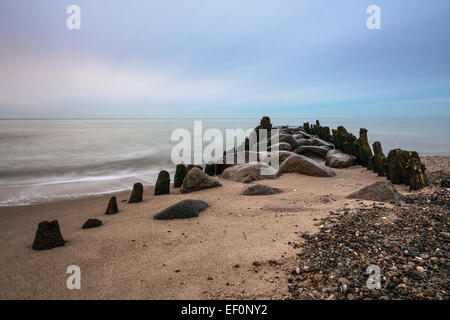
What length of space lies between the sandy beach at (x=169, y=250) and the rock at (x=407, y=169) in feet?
0.99

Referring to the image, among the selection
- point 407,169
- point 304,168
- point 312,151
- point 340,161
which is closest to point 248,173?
point 304,168

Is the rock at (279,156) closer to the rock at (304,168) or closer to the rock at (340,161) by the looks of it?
the rock at (304,168)

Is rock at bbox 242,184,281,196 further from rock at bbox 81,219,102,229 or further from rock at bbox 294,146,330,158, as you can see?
rock at bbox 294,146,330,158

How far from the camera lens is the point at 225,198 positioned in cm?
524

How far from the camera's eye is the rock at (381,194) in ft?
13.6

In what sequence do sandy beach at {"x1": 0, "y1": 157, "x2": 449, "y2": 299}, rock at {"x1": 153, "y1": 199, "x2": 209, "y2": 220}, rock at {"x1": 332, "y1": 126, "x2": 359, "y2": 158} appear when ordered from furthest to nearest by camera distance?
rock at {"x1": 332, "y1": 126, "x2": 359, "y2": 158}
rock at {"x1": 153, "y1": 199, "x2": 209, "y2": 220}
sandy beach at {"x1": 0, "y1": 157, "x2": 449, "y2": 299}

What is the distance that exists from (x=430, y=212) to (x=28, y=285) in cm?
456

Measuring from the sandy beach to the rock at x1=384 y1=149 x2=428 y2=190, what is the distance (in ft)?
0.99

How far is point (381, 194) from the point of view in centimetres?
429

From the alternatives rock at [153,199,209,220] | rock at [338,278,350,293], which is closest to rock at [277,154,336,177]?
rock at [153,199,209,220]

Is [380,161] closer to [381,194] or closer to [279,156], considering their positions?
[279,156]

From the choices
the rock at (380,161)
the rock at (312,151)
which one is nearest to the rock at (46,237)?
the rock at (380,161)

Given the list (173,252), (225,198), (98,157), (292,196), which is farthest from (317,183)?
(98,157)

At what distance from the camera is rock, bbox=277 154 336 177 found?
7.21m
